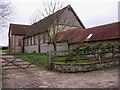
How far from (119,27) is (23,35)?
34760 millimetres

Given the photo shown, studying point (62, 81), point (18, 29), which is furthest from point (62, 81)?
point (18, 29)

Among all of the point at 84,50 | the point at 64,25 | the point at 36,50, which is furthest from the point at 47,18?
the point at 84,50

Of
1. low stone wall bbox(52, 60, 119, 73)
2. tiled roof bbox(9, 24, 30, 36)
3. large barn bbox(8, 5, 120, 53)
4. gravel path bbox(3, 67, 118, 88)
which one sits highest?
tiled roof bbox(9, 24, 30, 36)

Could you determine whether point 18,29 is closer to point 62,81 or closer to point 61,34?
point 61,34

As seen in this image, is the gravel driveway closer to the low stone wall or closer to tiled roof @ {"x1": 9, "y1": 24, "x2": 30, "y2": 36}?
the low stone wall

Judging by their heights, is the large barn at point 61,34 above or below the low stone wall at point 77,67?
above

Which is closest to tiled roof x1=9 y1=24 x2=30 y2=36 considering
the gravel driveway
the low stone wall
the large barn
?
the large barn

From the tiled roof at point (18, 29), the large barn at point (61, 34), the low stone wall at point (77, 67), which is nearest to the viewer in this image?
the low stone wall at point (77, 67)

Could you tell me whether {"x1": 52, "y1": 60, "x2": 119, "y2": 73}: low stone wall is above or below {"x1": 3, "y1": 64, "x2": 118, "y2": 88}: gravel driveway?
above

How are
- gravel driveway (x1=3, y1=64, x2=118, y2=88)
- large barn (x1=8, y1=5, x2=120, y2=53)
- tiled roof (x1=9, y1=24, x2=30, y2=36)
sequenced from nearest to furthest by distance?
gravel driveway (x1=3, y1=64, x2=118, y2=88) < large barn (x1=8, y1=5, x2=120, y2=53) < tiled roof (x1=9, y1=24, x2=30, y2=36)

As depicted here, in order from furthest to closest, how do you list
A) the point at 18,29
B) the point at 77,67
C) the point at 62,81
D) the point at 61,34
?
the point at 18,29 < the point at 61,34 < the point at 77,67 < the point at 62,81

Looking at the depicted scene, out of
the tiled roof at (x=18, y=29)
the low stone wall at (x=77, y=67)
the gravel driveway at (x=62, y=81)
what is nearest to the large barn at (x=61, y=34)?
the tiled roof at (x=18, y=29)

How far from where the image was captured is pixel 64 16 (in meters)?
35.6

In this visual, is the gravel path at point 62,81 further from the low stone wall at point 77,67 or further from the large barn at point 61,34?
the large barn at point 61,34
